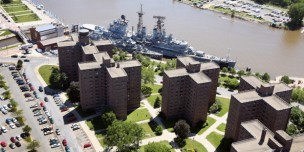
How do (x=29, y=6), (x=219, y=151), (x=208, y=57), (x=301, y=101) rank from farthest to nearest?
(x=29, y=6) < (x=208, y=57) < (x=301, y=101) < (x=219, y=151)

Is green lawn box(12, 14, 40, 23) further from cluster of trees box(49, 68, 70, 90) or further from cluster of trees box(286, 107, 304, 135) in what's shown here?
cluster of trees box(286, 107, 304, 135)

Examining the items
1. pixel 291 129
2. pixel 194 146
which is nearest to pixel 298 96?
pixel 291 129

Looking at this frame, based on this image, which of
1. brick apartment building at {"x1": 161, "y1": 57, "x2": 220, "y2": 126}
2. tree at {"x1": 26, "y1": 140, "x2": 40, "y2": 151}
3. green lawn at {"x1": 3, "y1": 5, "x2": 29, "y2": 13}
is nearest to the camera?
tree at {"x1": 26, "y1": 140, "x2": 40, "y2": 151}

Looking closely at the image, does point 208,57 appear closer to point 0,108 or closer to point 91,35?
point 91,35

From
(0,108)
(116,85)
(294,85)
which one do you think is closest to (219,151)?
(116,85)

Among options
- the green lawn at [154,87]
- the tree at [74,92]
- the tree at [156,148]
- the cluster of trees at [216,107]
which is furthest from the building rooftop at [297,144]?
the tree at [74,92]

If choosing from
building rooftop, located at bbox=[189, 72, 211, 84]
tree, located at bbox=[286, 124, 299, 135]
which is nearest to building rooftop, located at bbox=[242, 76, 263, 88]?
building rooftop, located at bbox=[189, 72, 211, 84]

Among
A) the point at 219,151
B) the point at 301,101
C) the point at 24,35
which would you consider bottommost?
the point at 219,151

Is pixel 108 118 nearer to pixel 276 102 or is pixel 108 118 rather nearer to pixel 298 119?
pixel 276 102
